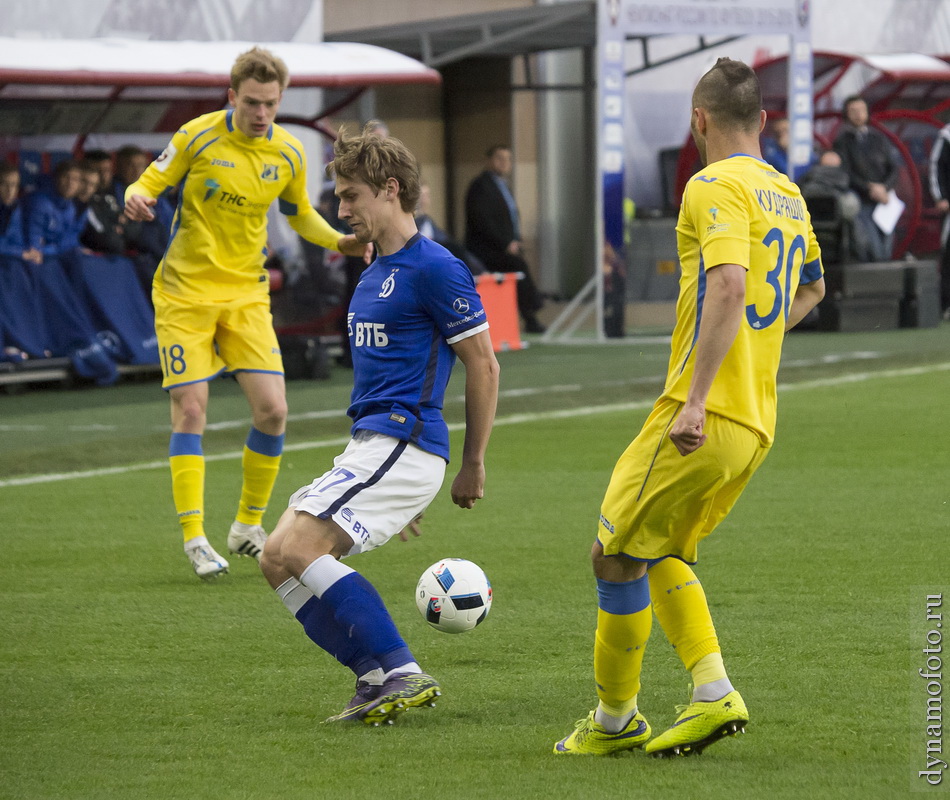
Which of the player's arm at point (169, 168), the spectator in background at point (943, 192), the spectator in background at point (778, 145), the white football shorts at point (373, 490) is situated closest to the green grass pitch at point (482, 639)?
the white football shorts at point (373, 490)

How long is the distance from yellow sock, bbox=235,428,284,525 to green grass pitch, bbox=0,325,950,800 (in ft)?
0.79

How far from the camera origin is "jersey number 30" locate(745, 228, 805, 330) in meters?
4.26

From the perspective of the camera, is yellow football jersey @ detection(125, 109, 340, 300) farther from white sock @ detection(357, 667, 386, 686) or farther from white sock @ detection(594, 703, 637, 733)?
white sock @ detection(594, 703, 637, 733)

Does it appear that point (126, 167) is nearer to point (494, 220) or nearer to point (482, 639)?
point (494, 220)

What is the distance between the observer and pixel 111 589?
22.0ft

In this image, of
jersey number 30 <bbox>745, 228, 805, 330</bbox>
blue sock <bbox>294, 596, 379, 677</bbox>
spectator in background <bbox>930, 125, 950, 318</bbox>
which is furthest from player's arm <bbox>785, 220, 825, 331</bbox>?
spectator in background <bbox>930, 125, 950, 318</bbox>

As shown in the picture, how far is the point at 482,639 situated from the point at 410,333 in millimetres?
1408

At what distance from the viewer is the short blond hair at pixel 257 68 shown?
274 inches

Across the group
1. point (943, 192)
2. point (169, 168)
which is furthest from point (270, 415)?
point (943, 192)

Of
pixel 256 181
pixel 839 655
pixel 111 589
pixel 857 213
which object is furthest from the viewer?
pixel 857 213

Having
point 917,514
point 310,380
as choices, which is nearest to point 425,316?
point 917,514

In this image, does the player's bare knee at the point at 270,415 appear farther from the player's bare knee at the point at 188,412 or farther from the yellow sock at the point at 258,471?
the player's bare knee at the point at 188,412

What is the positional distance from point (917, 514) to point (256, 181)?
339 cm

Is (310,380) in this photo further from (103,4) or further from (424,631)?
(424,631)
